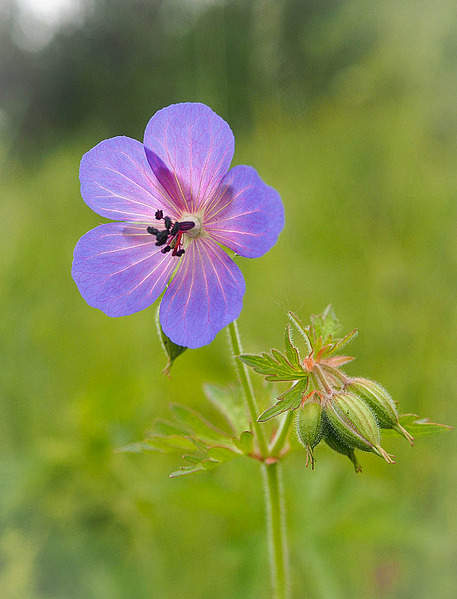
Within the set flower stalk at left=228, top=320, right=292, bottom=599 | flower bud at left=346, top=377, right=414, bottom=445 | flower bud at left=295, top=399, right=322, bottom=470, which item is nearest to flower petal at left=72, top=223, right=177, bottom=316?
flower stalk at left=228, top=320, right=292, bottom=599

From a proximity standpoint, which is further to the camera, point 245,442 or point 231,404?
point 231,404

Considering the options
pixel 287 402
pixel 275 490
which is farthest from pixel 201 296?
pixel 275 490

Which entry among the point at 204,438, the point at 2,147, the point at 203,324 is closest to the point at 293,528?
the point at 204,438

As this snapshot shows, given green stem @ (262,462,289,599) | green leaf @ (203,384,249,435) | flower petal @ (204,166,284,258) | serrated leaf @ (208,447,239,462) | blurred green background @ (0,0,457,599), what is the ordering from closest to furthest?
flower petal @ (204,166,284,258) < serrated leaf @ (208,447,239,462) < green stem @ (262,462,289,599) < green leaf @ (203,384,249,435) < blurred green background @ (0,0,457,599)

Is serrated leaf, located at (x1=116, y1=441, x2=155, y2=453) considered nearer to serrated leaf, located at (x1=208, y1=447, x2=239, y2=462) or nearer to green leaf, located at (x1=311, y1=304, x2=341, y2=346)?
serrated leaf, located at (x1=208, y1=447, x2=239, y2=462)

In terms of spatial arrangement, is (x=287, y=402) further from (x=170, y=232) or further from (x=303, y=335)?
(x=170, y=232)

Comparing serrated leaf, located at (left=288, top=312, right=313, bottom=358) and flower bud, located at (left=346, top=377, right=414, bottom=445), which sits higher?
serrated leaf, located at (left=288, top=312, right=313, bottom=358)

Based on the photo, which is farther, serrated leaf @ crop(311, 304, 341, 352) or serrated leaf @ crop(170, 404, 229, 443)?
serrated leaf @ crop(170, 404, 229, 443)
